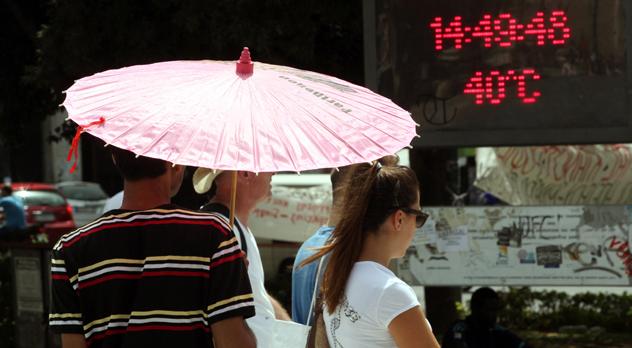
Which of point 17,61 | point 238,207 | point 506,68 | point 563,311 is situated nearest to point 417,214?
point 238,207

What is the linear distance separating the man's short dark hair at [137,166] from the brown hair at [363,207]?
0.55m

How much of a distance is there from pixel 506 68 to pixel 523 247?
1099 millimetres

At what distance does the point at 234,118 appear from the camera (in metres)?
3.00

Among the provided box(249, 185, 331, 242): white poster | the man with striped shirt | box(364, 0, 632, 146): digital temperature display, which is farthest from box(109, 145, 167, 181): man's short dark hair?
box(249, 185, 331, 242): white poster

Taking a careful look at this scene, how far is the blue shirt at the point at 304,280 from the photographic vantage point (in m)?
4.11

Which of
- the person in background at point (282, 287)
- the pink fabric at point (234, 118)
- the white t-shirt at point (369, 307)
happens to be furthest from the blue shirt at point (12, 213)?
the white t-shirt at point (369, 307)

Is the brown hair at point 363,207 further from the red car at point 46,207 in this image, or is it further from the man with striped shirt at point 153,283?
the red car at point 46,207

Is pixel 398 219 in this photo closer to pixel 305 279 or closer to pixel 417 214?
pixel 417 214

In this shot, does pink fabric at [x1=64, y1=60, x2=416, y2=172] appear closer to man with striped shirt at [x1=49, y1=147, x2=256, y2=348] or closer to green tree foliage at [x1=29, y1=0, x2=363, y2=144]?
man with striped shirt at [x1=49, y1=147, x2=256, y2=348]

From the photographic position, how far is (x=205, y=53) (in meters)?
8.59

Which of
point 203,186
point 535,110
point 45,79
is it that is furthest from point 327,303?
point 45,79

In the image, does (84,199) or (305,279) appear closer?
(305,279)

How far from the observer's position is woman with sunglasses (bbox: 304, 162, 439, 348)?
2980 mm

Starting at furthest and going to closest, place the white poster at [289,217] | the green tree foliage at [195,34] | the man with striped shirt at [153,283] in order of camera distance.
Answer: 1. the white poster at [289,217]
2. the green tree foliage at [195,34]
3. the man with striped shirt at [153,283]
